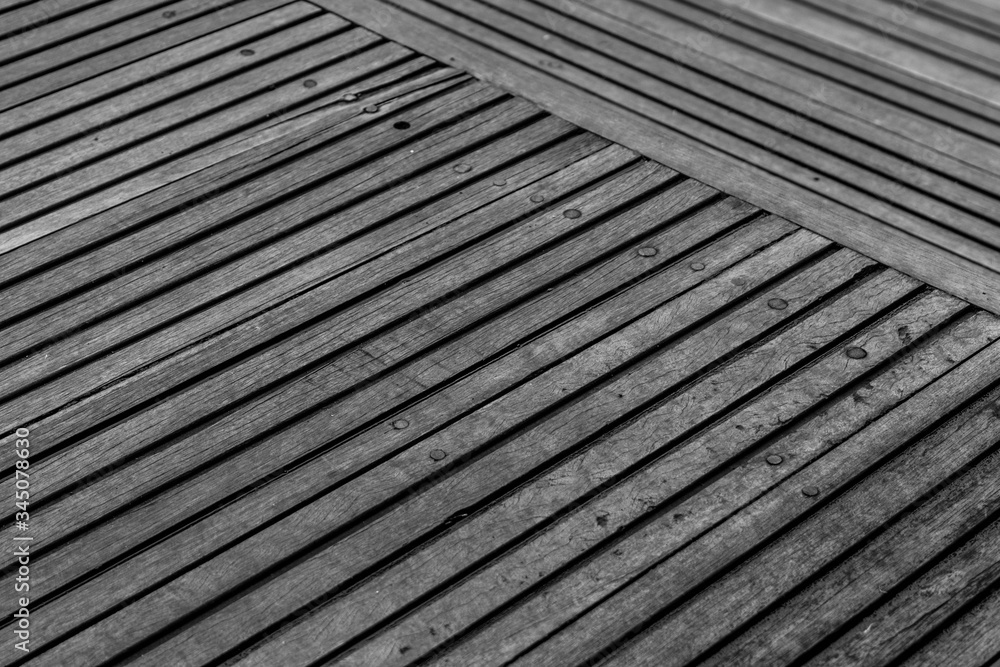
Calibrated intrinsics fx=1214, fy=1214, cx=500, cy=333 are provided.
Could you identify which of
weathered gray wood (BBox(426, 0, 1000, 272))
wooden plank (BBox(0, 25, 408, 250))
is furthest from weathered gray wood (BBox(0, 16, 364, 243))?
weathered gray wood (BBox(426, 0, 1000, 272))

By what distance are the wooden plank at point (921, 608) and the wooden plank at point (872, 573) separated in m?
0.01

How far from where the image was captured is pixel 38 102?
2.84 meters

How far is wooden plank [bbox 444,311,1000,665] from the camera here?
1.81 m

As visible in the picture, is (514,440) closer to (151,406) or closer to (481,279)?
(481,279)

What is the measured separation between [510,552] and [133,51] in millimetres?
1783

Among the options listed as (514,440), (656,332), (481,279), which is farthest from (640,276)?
(514,440)

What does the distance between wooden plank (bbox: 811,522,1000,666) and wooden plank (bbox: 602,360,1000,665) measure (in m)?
0.11

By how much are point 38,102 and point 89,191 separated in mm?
406

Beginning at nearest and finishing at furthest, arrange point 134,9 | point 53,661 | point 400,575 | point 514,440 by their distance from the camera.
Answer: point 53,661 < point 400,575 < point 514,440 < point 134,9

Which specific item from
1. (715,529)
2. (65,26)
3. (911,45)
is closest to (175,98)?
(65,26)

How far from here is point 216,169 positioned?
8.70 ft

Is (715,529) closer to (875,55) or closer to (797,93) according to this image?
(797,93)

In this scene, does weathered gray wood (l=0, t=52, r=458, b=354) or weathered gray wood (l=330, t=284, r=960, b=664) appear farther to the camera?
weathered gray wood (l=0, t=52, r=458, b=354)

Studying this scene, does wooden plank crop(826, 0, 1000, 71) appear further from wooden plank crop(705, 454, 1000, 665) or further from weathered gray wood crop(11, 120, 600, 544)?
weathered gray wood crop(11, 120, 600, 544)
